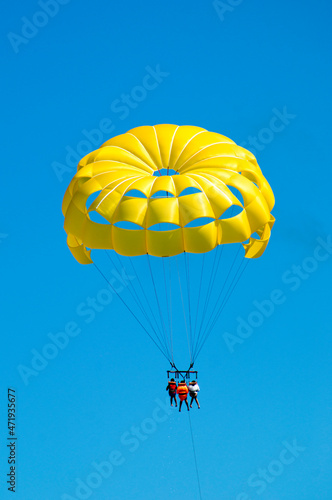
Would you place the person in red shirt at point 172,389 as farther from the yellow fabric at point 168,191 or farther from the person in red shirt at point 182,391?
the yellow fabric at point 168,191

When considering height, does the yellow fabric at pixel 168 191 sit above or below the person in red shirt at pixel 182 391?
above

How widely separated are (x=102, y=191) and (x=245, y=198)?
4.72 metres

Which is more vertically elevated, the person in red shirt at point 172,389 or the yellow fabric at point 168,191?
the yellow fabric at point 168,191

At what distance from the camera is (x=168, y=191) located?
36.8 metres

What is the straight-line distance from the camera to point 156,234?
37344 millimetres

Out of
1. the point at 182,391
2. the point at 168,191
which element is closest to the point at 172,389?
the point at 182,391

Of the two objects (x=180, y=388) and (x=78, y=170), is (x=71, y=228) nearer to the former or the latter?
(x=78, y=170)

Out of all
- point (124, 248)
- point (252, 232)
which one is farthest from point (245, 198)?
point (124, 248)

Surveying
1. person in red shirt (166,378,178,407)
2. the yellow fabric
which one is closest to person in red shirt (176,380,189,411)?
person in red shirt (166,378,178,407)

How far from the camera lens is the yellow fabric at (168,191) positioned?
37062 mm

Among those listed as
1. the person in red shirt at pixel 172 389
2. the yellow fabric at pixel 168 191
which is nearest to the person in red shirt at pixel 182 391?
the person in red shirt at pixel 172 389

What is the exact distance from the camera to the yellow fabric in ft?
122

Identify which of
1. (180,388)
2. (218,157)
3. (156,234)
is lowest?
(180,388)

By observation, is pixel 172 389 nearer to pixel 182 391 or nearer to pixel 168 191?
pixel 182 391
